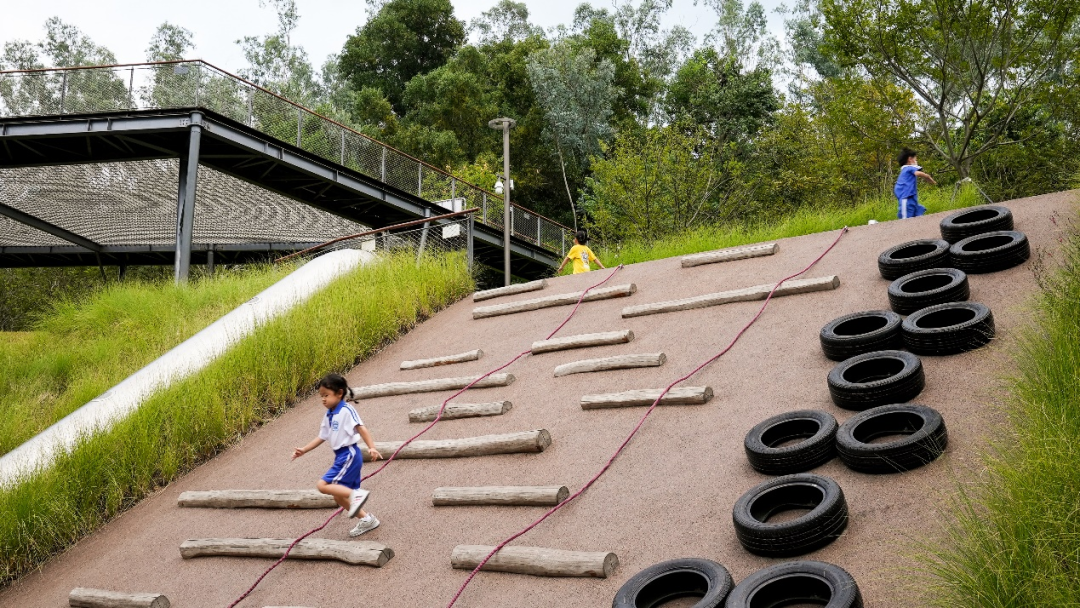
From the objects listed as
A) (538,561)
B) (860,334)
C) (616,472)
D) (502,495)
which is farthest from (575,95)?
(538,561)

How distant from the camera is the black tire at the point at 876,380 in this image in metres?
5.60

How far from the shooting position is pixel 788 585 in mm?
4016

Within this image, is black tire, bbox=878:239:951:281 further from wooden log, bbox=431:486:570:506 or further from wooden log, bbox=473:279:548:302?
wooden log, bbox=473:279:548:302

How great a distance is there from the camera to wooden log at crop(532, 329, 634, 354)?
8.56 metres

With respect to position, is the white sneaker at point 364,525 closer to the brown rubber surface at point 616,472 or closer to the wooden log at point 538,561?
the brown rubber surface at point 616,472

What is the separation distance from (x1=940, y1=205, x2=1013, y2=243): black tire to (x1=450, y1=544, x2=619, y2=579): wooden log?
5.53 metres

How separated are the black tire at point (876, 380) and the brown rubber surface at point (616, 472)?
5.3 inches

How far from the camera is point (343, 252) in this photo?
44.0 feet

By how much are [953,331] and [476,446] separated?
385cm

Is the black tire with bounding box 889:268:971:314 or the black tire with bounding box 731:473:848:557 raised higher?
the black tire with bounding box 889:268:971:314

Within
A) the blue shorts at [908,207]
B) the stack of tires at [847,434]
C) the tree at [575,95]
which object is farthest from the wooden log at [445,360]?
the tree at [575,95]

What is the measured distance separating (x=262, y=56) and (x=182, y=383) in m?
49.3

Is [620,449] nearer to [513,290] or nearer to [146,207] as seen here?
[513,290]

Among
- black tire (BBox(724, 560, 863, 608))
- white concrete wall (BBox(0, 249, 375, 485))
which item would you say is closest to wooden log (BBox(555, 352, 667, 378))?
black tire (BBox(724, 560, 863, 608))
